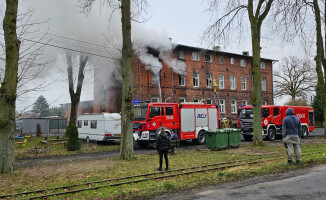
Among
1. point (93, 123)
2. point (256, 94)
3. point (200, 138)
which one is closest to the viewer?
point (256, 94)

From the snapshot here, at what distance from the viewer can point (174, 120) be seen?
18594 millimetres

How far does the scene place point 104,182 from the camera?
7.93 m

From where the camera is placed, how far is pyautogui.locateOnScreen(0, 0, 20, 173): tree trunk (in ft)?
31.0

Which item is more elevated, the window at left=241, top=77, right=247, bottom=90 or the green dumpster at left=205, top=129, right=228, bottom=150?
the window at left=241, top=77, right=247, bottom=90

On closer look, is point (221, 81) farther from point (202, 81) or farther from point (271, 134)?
point (271, 134)

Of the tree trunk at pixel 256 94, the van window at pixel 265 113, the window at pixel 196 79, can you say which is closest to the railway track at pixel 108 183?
the tree trunk at pixel 256 94

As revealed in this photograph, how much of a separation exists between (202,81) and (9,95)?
1044 inches

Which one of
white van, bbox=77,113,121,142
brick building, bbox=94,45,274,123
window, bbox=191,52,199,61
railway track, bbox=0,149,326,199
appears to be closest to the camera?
railway track, bbox=0,149,326,199

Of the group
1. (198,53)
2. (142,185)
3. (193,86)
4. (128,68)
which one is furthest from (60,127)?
(142,185)

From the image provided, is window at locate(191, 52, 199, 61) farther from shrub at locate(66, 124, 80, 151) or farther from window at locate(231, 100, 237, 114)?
shrub at locate(66, 124, 80, 151)

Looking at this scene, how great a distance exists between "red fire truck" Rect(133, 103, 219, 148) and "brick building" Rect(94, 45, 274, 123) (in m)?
8.18

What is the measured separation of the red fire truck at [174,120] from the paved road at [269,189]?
30.4 ft

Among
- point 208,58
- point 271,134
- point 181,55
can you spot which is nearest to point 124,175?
point 271,134

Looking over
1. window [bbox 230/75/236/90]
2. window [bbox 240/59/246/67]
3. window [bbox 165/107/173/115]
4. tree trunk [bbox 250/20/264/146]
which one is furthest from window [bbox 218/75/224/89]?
tree trunk [bbox 250/20/264/146]
